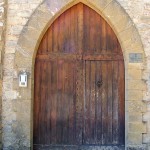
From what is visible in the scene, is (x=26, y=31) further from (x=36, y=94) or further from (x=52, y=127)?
(x=52, y=127)

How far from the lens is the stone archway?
625 centimetres

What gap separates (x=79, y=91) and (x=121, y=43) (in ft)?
4.21

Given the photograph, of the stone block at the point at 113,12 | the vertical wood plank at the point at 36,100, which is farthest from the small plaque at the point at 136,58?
the vertical wood plank at the point at 36,100

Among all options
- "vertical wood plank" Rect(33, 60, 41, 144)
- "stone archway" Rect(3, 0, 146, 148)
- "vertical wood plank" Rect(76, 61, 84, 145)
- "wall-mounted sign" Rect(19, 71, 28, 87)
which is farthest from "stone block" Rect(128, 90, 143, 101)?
"wall-mounted sign" Rect(19, 71, 28, 87)

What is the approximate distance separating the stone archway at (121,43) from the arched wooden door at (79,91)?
0.32m

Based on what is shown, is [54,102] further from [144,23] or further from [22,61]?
[144,23]

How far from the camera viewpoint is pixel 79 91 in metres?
6.68

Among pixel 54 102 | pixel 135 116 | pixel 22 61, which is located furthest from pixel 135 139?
pixel 22 61

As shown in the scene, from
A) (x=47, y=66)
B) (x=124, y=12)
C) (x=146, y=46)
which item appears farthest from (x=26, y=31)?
(x=146, y=46)

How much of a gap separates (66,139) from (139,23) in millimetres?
2727

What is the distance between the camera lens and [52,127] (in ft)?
21.9

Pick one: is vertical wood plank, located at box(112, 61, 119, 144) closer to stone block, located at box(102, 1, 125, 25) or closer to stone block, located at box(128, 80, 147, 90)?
stone block, located at box(128, 80, 147, 90)

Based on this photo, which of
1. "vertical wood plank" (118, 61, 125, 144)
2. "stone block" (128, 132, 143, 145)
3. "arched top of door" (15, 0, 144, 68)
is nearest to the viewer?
"stone block" (128, 132, 143, 145)

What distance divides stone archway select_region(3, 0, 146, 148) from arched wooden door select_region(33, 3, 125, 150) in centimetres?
32
